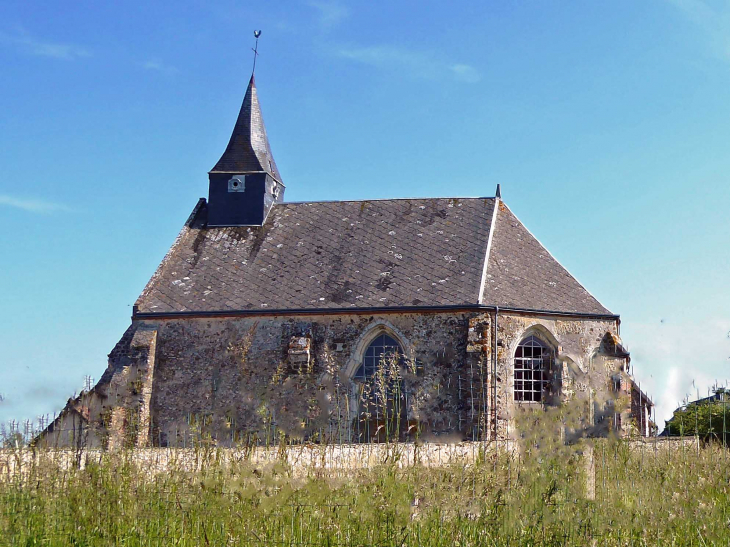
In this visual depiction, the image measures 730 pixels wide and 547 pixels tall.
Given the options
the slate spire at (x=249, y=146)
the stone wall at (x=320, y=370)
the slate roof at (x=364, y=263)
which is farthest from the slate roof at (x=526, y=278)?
the slate spire at (x=249, y=146)

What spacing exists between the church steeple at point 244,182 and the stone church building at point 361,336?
1.69 meters

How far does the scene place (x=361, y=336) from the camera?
64.0 feet

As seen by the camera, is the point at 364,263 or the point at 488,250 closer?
the point at 488,250

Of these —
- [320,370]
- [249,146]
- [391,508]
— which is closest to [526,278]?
[320,370]

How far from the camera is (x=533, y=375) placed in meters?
19.7

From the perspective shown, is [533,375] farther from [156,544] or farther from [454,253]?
[156,544]

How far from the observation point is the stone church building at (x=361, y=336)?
1878 cm

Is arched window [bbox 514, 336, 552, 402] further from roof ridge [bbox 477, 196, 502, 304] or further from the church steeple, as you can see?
the church steeple

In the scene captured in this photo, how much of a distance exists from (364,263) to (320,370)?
10.7ft

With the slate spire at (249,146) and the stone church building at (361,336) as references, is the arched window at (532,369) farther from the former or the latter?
the slate spire at (249,146)

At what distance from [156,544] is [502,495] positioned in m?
2.59

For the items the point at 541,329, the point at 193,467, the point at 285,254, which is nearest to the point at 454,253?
the point at 541,329

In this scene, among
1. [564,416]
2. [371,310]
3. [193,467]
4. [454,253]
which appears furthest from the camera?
[454,253]

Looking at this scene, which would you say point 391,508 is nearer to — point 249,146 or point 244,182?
point 244,182
